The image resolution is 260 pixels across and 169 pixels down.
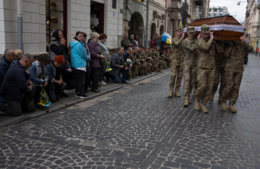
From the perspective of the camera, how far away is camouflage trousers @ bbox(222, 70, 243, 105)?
21.2 ft

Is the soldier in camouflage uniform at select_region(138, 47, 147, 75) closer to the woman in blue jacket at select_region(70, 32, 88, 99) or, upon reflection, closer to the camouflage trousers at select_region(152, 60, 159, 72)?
the camouflage trousers at select_region(152, 60, 159, 72)

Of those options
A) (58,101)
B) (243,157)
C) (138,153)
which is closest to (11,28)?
(58,101)

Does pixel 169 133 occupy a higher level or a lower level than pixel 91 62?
lower

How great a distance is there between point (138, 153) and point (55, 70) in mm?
3819

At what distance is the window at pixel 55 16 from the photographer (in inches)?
369

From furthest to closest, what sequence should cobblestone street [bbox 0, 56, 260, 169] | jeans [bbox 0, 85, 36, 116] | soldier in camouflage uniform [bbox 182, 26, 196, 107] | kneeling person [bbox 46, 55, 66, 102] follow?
1. soldier in camouflage uniform [bbox 182, 26, 196, 107]
2. kneeling person [bbox 46, 55, 66, 102]
3. jeans [bbox 0, 85, 36, 116]
4. cobblestone street [bbox 0, 56, 260, 169]

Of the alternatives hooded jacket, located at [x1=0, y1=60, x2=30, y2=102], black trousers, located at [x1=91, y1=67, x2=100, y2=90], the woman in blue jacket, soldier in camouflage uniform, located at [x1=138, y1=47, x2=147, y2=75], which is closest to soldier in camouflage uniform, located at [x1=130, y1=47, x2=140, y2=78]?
soldier in camouflage uniform, located at [x1=138, y1=47, x2=147, y2=75]

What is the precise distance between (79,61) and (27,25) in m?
2.28

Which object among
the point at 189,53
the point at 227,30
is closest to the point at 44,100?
the point at 189,53

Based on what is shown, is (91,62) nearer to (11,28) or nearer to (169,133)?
(11,28)

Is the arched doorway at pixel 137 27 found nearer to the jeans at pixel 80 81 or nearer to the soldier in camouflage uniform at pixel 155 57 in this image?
the soldier in camouflage uniform at pixel 155 57

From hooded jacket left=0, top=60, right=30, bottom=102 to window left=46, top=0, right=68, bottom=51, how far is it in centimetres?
412

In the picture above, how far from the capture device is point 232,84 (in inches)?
256

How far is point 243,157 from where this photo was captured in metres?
3.96
